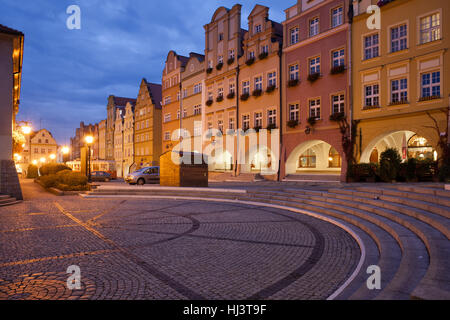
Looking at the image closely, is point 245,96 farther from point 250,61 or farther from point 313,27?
point 313,27

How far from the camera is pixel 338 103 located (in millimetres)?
22641

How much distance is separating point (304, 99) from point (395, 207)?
57.5 ft

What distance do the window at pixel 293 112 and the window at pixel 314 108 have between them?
54.3 inches

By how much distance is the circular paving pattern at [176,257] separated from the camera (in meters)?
4.27

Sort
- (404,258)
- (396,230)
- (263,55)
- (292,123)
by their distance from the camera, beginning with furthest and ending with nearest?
1. (263,55)
2. (292,123)
3. (396,230)
4. (404,258)

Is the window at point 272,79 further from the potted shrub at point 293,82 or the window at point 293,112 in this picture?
the window at point 293,112

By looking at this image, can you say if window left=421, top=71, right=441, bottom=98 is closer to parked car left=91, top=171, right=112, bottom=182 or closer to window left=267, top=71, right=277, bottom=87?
window left=267, top=71, right=277, bottom=87

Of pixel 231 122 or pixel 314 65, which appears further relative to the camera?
pixel 231 122

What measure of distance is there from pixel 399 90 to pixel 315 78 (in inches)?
248

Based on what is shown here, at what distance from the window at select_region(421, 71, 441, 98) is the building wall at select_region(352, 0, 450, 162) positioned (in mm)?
233

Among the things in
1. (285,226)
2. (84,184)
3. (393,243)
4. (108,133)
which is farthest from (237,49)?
(108,133)

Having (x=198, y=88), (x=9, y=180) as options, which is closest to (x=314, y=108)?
(x=198, y=88)

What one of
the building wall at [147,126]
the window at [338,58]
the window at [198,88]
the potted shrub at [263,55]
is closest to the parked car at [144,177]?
the potted shrub at [263,55]
